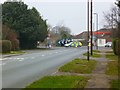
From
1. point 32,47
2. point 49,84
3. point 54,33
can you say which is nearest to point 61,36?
point 54,33

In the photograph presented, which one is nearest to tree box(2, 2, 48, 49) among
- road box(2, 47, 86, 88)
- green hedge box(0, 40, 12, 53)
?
green hedge box(0, 40, 12, 53)

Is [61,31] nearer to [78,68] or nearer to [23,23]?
[23,23]

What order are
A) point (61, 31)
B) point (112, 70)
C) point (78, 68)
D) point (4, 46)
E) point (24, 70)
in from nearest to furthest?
point (112, 70)
point (24, 70)
point (78, 68)
point (4, 46)
point (61, 31)

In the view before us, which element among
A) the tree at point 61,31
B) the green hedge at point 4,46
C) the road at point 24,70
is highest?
the tree at point 61,31

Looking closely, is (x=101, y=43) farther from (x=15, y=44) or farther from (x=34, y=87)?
(x=34, y=87)

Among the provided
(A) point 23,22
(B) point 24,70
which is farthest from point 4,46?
(B) point 24,70

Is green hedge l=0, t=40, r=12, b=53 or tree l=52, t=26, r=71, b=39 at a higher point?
tree l=52, t=26, r=71, b=39

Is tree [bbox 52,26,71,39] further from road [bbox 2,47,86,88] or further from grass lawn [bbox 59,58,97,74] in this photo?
grass lawn [bbox 59,58,97,74]

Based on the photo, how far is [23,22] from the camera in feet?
240

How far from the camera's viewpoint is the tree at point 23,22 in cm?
7269

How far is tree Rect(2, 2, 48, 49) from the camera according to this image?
2862 inches

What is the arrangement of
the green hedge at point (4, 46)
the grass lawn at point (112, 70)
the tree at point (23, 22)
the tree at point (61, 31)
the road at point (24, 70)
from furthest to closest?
the tree at point (61, 31)
the tree at point (23, 22)
the green hedge at point (4, 46)
the grass lawn at point (112, 70)
the road at point (24, 70)

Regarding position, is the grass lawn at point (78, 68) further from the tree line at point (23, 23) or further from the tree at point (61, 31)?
the tree at point (61, 31)

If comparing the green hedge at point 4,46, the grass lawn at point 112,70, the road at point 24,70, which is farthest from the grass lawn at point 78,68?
the green hedge at point 4,46
